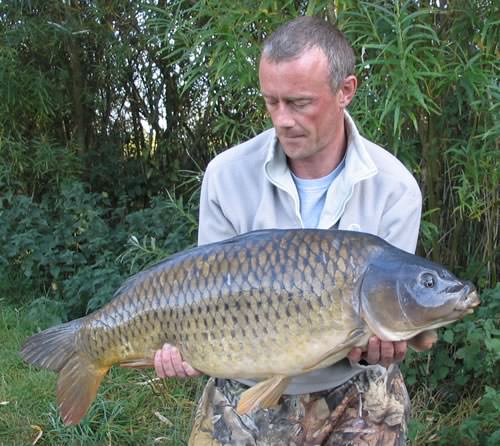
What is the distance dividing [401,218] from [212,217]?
0.38 metres

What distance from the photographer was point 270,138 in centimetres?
163

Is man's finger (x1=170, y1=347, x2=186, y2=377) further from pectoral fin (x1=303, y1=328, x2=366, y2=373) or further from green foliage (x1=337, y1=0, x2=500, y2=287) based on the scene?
green foliage (x1=337, y1=0, x2=500, y2=287)

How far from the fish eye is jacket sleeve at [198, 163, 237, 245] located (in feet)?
1.47

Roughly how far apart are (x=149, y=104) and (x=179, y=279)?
3.50 meters

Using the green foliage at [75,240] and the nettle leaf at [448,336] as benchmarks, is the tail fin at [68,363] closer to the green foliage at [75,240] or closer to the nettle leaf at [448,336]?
the nettle leaf at [448,336]

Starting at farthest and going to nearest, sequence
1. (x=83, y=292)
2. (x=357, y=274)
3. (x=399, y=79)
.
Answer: (x=83, y=292)
(x=399, y=79)
(x=357, y=274)

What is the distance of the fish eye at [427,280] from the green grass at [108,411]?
4.98 feet

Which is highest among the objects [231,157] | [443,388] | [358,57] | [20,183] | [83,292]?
[358,57]

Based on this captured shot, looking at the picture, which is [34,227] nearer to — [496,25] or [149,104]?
[149,104]

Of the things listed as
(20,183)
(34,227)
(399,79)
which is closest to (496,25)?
(399,79)

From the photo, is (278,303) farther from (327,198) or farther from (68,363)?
(68,363)

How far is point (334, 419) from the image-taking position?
1607 mm

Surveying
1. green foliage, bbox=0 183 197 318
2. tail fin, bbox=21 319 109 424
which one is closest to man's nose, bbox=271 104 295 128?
tail fin, bbox=21 319 109 424

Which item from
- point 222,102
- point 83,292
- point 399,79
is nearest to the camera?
point 399,79
